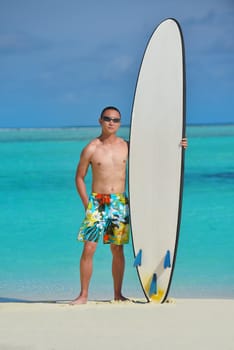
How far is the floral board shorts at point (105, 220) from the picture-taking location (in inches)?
170

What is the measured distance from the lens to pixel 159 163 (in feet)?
14.4

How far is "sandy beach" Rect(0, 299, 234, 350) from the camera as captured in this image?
3498 mm

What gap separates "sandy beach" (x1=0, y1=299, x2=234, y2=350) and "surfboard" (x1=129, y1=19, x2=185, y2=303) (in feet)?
0.62

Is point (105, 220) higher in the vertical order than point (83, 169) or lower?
lower

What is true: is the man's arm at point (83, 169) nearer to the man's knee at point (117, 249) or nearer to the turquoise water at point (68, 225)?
the man's knee at point (117, 249)

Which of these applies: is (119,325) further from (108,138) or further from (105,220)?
(108,138)

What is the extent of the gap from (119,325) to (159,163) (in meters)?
0.89

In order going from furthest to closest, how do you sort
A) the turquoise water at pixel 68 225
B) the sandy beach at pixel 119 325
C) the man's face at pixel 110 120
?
the turquoise water at pixel 68 225 → the man's face at pixel 110 120 → the sandy beach at pixel 119 325

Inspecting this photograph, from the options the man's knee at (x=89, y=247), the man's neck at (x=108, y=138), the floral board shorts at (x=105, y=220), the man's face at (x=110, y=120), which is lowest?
the man's knee at (x=89, y=247)

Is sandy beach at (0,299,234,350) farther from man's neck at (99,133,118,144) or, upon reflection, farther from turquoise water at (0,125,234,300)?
turquoise water at (0,125,234,300)

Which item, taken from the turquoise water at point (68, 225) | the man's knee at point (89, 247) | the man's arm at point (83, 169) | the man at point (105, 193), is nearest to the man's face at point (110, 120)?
the man at point (105, 193)

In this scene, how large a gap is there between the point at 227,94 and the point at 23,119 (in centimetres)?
468

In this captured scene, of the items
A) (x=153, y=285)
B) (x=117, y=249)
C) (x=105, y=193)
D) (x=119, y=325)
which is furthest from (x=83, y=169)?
(x=119, y=325)

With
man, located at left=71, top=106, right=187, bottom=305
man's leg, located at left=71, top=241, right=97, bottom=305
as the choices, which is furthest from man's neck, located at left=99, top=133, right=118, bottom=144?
man's leg, located at left=71, top=241, right=97, bottom=305
